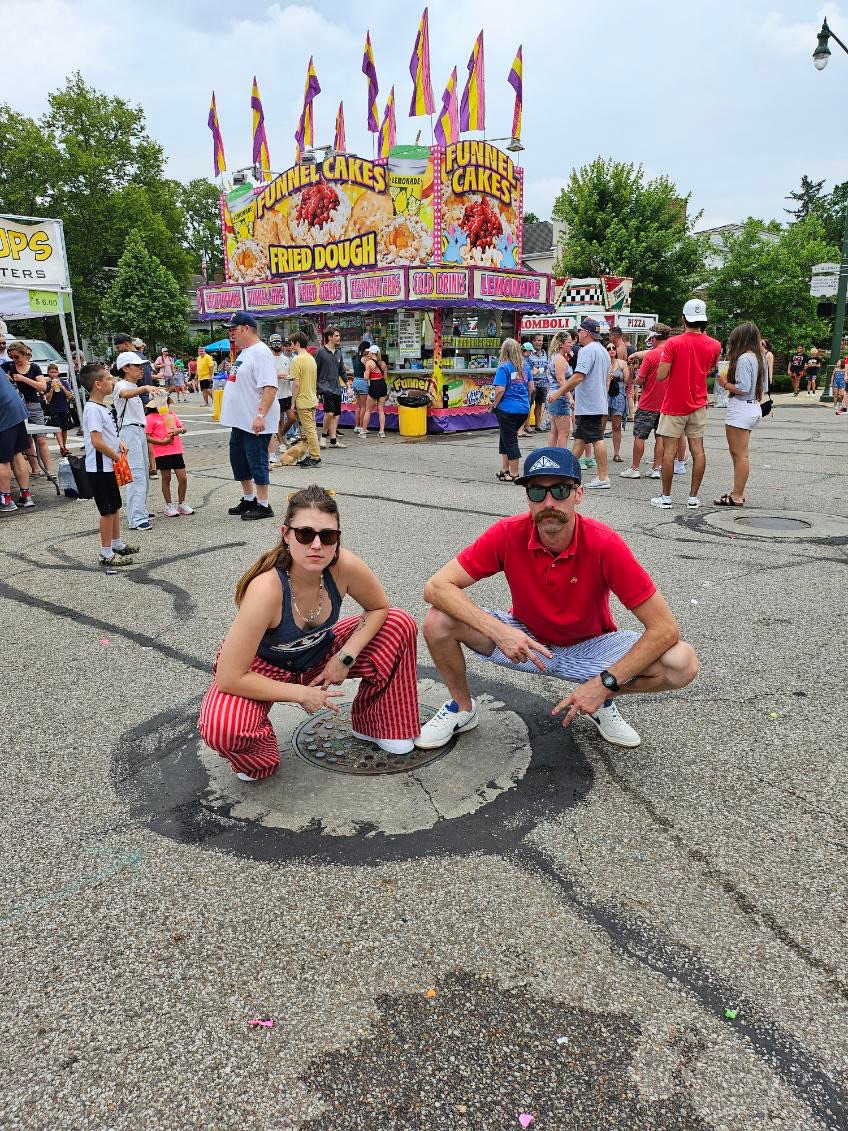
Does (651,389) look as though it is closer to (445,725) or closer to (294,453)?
(294,453)

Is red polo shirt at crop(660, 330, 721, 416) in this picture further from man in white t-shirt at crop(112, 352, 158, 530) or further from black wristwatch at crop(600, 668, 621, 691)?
black wristwatch at crop(600, 668, 621, 691)

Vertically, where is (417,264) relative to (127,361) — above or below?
above

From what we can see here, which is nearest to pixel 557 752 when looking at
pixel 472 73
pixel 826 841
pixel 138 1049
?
pixel 826 841

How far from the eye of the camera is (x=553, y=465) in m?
2.71

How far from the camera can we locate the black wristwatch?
278 cm

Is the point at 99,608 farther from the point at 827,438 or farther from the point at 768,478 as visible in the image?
the point at 827,438

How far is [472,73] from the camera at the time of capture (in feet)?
48.7

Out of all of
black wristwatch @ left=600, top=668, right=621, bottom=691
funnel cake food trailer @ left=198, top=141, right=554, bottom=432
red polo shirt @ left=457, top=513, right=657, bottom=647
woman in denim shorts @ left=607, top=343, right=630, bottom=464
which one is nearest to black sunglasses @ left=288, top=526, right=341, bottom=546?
red polo shirt @ left=457, top=513, right=657, bottom=647

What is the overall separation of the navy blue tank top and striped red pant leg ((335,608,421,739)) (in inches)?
4.8

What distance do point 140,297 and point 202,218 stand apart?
3287 cm

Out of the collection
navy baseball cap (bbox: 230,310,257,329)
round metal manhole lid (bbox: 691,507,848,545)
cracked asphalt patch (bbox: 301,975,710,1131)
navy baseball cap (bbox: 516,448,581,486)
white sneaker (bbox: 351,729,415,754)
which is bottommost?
cracked asphalt patch (bbox: 301,975,710,1131)

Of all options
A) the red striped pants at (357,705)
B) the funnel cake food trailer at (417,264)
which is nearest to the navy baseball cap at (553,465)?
the red striped pants at (357,705)

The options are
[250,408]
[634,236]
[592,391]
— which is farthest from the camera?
[634,236]

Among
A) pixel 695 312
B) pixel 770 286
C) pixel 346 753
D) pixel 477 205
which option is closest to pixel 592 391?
pixel 695 312
